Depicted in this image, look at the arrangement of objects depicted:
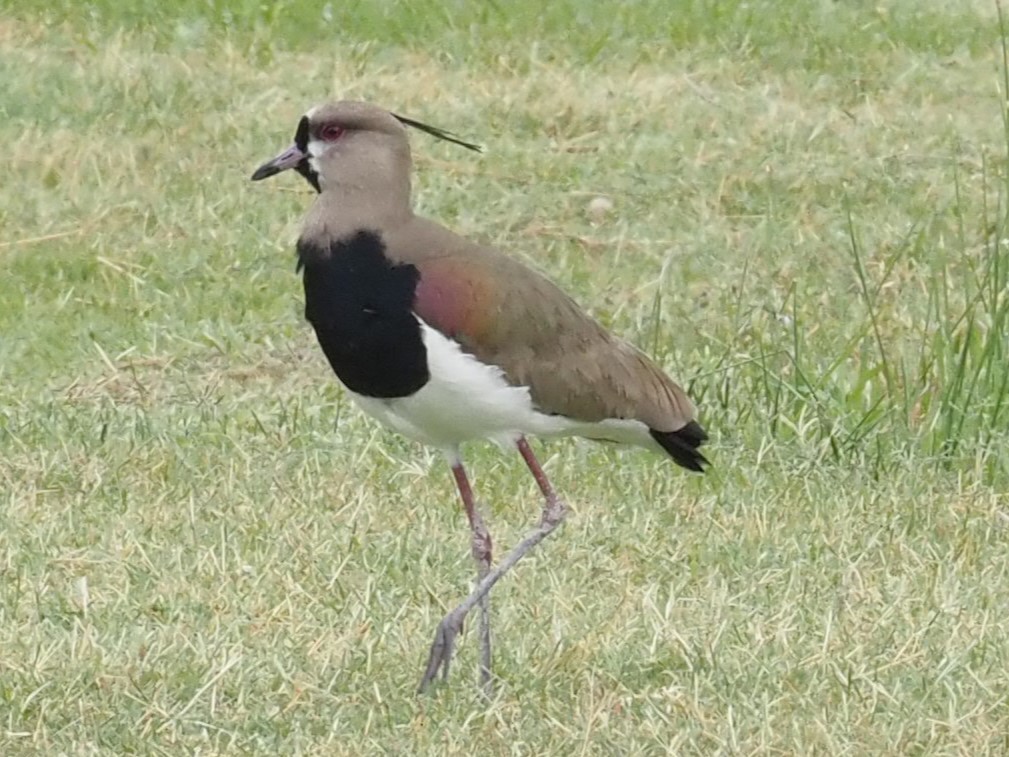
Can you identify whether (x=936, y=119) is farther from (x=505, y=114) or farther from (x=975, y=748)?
(x=975, y=748)

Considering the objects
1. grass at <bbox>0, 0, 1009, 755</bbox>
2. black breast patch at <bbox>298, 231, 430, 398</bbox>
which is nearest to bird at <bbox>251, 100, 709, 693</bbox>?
black breast patch at <bbox>298, 231, 430, 398</bbox>

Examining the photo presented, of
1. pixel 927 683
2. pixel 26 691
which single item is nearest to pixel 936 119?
pixel 927 683

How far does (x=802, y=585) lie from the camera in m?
5.08

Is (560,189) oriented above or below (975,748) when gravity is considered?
Result: below

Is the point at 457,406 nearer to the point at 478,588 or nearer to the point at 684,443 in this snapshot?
the point at 478,588

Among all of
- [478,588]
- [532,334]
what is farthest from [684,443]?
[478,588]

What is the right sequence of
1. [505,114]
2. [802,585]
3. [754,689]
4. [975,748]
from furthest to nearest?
[505,114] < [802,585] < [754,689] < [975,748]

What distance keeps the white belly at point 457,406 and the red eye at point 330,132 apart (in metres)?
0.52

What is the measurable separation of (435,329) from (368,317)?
5.2 inches

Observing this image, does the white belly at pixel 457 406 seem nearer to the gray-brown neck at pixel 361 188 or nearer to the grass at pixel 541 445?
the gray-brown neck at pixel 361 188

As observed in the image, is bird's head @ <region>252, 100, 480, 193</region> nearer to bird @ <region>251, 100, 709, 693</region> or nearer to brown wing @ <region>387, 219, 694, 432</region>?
bird @ <region>251, 100, 709, 693</region>

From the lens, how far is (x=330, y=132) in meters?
4.56

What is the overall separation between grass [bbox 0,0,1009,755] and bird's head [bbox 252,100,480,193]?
3.17 ft

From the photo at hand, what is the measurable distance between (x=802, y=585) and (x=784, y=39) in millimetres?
5784
